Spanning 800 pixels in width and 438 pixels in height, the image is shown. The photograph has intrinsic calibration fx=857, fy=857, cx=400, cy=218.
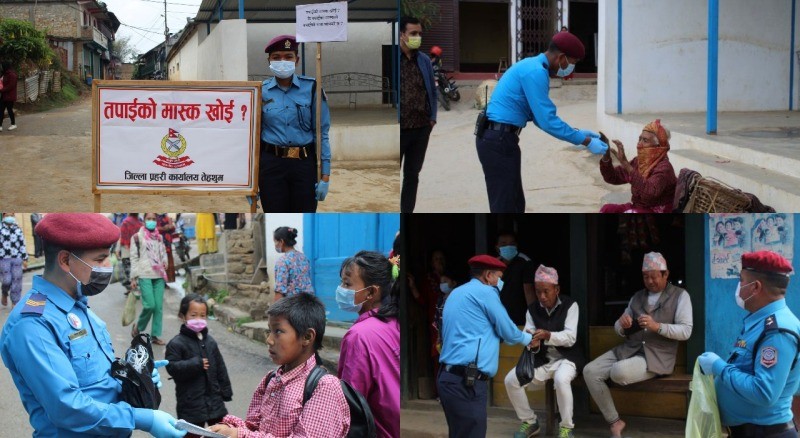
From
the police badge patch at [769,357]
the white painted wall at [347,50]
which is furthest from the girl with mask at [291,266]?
the white painted wall at [347,50]

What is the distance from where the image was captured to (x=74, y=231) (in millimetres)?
3455

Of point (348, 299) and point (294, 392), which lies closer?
point (294, 392)

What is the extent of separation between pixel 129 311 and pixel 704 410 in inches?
193

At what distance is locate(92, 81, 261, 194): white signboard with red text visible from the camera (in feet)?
19.3

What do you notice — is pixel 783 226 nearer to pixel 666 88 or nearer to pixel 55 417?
pixel 55 417

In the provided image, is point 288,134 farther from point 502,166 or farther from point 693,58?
point 693,58

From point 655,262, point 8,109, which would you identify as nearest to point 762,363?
point 655,262

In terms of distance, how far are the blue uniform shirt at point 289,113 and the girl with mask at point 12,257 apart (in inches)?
103

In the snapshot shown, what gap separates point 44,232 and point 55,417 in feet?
2.43

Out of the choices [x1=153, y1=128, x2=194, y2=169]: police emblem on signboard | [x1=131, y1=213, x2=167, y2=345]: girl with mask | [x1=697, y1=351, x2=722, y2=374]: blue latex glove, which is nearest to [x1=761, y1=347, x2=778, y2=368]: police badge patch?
[x1=697, y1=351, x2=722, y2=374]: blue latex glove

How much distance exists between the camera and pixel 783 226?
4.98 meters

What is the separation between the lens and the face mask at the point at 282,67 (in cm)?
572

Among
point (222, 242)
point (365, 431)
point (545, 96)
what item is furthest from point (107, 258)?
point (222, 242)

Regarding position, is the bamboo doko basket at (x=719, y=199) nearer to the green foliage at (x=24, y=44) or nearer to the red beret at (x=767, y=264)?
the red beret at (x=767, y=264)
